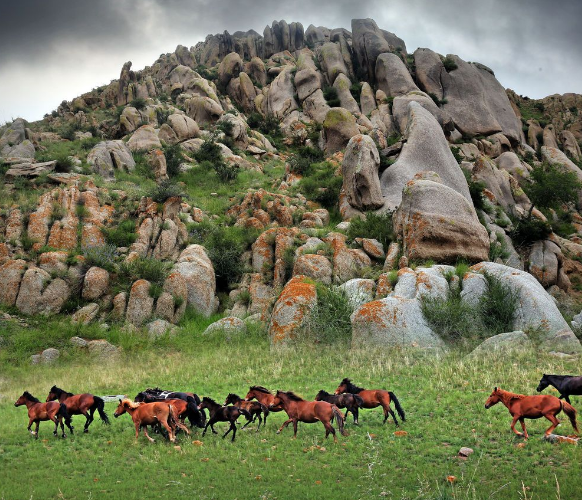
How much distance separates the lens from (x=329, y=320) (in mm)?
21688

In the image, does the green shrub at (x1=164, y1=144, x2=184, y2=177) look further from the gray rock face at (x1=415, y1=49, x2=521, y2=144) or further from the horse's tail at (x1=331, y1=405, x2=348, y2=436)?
the horse's tail at (x1=331, y1=405, x2=348, y2=436)

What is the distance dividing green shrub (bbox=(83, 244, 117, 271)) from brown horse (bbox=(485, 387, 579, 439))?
23986 millimetres

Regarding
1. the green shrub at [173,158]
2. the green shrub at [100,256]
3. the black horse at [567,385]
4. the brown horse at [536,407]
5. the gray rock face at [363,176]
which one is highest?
the green shrub at [173,158]

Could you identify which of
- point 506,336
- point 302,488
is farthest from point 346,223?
point 302,488

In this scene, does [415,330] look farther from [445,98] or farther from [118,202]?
[445,98]

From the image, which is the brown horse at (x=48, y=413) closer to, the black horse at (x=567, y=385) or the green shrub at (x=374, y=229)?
the black horse at (x=567, y=385)

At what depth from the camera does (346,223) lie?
33125 mm

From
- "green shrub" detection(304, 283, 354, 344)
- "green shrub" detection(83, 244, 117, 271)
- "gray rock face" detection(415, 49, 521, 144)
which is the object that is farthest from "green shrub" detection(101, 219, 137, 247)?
"gray rock face" detection(415, 49, 521, 144)

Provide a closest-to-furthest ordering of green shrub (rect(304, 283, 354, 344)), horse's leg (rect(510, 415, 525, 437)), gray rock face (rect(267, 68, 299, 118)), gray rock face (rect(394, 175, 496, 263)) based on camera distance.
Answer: horse's leg (rect(510, 415, 525, 437)) < green shrub (rect(304, 283, 354, 344)) < gray rock face (rect(394, 175, 496, 263)) < gray rock face (rect(267, 68, 299, 118))

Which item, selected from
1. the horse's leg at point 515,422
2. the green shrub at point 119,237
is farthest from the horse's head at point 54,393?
the green shrub at point 119,237

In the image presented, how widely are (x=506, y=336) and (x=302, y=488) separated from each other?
43.6 feet

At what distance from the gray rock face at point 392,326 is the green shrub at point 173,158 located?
3185 centimetres

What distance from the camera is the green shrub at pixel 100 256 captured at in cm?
2814

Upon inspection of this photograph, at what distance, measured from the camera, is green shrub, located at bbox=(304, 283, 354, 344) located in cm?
2120
